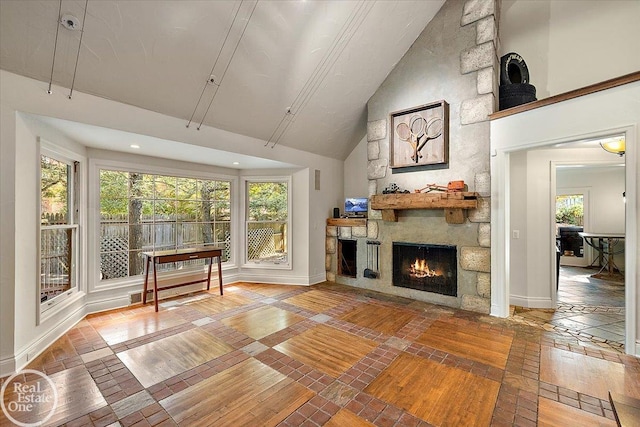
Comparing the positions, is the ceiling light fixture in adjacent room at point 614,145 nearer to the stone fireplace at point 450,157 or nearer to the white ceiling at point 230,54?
the stone fireplace at point 450,157

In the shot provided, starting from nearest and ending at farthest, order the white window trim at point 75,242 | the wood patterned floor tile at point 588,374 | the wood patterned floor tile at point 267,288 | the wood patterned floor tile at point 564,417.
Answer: the wood patterned floor tile at point 564,417
the wood patterned floor tile at point 588,374
the white window trim at point 75,242
the wood patterned floor tile at point 267,288

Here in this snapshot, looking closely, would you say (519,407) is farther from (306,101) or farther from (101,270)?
(101,270)

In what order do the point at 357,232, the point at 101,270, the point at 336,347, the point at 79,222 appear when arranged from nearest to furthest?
the point at 336,347 → the point at 79,222 → the point at 101,270 → the point at 357,232

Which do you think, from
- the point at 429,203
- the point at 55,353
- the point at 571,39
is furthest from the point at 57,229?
the point at 571,39

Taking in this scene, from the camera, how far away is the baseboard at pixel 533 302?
3.92 m

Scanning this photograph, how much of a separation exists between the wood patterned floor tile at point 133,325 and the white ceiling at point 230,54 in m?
2.30

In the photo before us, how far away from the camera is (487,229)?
366 centimetres

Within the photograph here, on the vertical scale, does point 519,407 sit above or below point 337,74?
below

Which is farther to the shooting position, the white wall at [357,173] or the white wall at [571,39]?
the white wall at [357,173]

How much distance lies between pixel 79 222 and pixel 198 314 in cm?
199

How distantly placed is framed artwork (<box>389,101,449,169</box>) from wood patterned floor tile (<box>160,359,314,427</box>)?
3.52 meters

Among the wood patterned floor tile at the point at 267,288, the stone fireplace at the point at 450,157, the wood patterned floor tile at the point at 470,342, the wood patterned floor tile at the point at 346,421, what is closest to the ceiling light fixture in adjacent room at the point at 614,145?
the stone fireplace at the point at 450,157

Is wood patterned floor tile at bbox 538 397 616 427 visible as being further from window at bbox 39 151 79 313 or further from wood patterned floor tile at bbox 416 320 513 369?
window at bbox 39 151 79 313

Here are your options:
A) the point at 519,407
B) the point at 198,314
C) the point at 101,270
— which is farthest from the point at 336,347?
the point at 101,270
